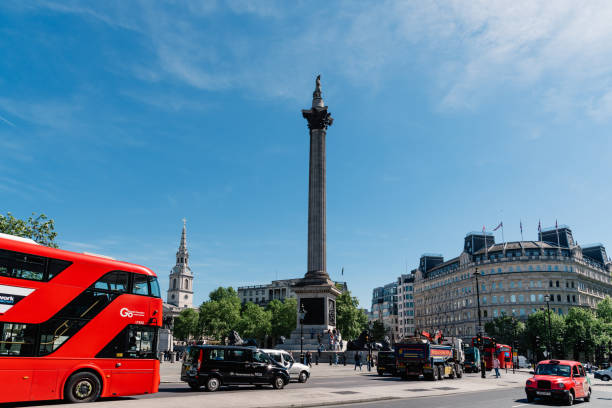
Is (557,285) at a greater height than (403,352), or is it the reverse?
(557,285)

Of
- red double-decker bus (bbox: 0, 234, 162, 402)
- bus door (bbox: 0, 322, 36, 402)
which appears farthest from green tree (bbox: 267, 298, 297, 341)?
bus door (bbox: 0, 322, 36, 402)

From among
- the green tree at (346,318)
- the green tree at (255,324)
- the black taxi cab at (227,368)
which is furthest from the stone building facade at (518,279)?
the black taxi cab at (227,368)

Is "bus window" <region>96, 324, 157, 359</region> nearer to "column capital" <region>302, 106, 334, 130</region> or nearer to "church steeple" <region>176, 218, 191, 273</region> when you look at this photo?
"column capital" <region>302, 106, 334, 130</region>

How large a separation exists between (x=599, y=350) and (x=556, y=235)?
A: 35.1 meters

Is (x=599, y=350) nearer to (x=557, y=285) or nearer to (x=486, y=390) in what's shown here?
(x=557, y=285)

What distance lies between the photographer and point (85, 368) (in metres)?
15.3

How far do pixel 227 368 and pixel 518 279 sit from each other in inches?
3504

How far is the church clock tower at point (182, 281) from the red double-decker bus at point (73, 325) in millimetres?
155647

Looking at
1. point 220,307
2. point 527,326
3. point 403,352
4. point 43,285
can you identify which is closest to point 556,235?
point 527,326

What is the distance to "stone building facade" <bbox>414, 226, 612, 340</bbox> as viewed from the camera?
94.1 meters

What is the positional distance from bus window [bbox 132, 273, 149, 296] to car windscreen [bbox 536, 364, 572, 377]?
56.7 ft

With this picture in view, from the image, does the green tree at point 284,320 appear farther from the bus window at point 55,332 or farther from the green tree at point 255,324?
the bus window at point 55,332

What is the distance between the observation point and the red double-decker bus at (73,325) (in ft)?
45.7

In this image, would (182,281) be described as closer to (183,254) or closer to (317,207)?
(183,254)
